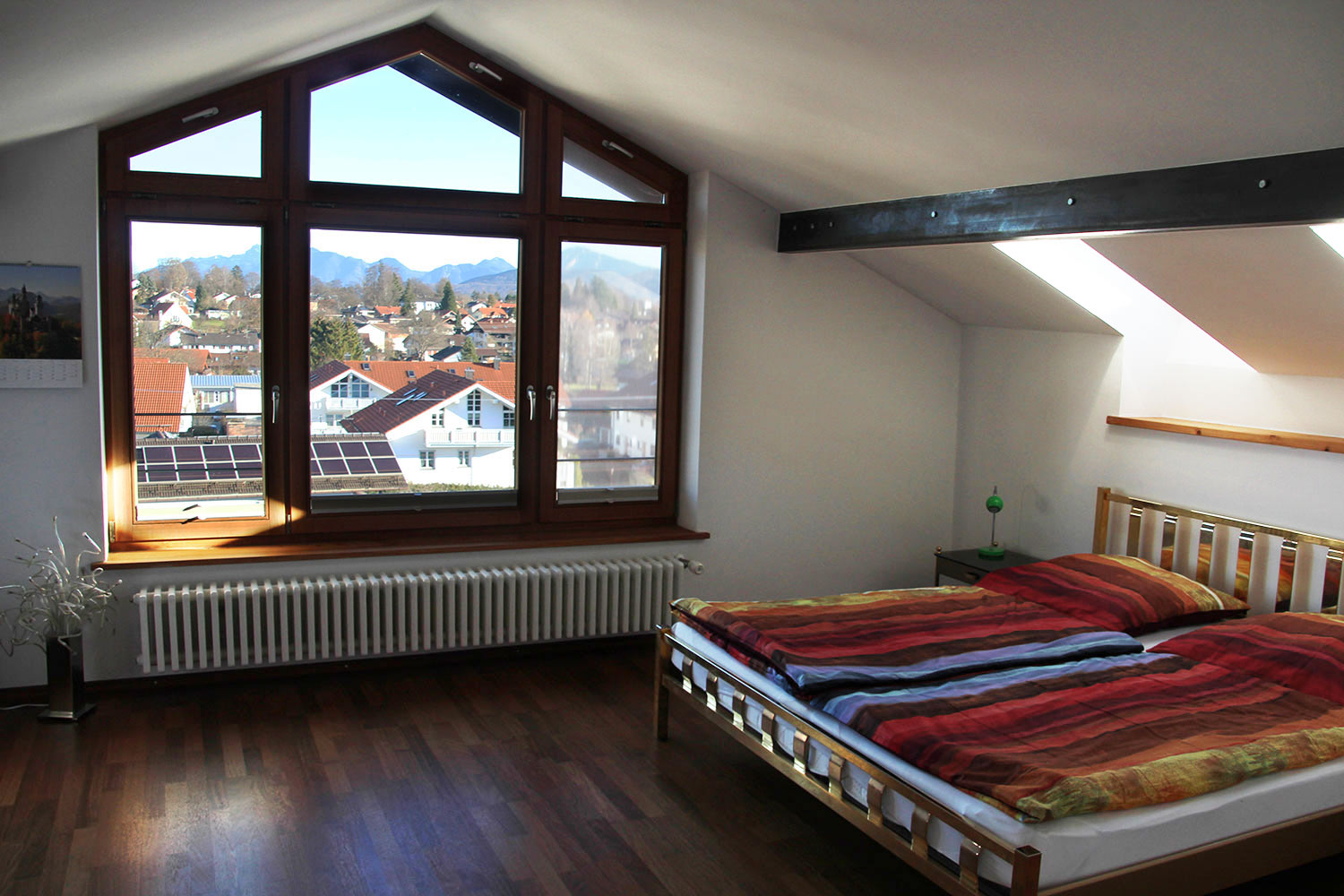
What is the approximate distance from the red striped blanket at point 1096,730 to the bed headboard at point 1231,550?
746mm

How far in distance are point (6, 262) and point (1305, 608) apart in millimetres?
5229

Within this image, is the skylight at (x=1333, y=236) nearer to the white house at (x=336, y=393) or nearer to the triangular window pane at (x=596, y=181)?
the triangular window pane at (x=596, y=181)

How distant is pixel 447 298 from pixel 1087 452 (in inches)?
123

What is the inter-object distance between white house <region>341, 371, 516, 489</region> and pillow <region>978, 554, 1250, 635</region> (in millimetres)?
2433

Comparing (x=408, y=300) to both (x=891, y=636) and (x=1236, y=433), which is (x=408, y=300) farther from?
(x=1236, y=433)

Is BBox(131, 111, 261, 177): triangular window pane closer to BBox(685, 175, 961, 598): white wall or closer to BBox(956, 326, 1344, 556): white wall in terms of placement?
BBox(685, 175, 961, 598): white wall

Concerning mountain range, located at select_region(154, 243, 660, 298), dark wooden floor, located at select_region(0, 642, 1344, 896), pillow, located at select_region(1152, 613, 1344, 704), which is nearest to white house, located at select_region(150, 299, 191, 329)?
mountain range, located at select_region(154, 243, 660, 298)

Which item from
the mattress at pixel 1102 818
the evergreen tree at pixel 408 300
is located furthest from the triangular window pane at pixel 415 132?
the mattress at pixel 1102 818

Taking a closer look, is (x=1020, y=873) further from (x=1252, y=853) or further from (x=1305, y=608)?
(x=1305, y=608)

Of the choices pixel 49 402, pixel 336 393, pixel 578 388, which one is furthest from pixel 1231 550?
pixel 49 402

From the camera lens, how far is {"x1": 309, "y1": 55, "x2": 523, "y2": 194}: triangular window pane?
4527mm

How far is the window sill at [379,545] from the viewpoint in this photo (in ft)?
14.1

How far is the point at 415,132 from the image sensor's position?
4.65 meters

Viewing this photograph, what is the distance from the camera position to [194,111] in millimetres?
4270
